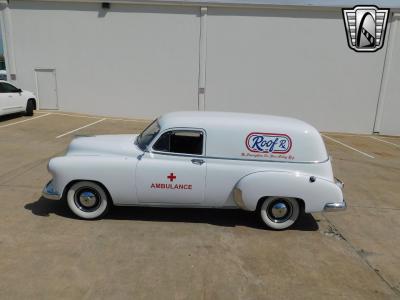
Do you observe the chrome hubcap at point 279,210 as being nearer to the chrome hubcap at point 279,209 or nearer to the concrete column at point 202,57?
the chrome hubcap at point 279,209

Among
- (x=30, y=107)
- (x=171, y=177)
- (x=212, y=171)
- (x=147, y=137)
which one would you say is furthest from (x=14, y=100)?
(x=212, y=171)

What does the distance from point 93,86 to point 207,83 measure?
529 cm

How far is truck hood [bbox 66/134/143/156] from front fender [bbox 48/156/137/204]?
0.44 feet

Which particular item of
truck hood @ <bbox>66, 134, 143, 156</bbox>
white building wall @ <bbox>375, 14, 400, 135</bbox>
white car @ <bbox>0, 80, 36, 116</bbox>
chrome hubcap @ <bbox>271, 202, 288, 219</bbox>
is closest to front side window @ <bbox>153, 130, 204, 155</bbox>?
truck hood @ <bbox>66, 134, 143, 156</bbox>

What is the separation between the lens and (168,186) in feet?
16.1

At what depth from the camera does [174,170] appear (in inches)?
191

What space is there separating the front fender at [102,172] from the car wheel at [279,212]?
191cm

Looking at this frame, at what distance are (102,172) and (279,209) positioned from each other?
259 centimetres

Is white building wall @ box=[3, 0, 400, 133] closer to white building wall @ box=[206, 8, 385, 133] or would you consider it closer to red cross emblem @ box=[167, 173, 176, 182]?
white building wall @ box=[206, 8, 385, 133]

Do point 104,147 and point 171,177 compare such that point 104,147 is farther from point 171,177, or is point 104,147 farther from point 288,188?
point 288,188

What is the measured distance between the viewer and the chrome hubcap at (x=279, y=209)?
5012mm

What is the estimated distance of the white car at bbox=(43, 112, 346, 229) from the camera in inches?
190

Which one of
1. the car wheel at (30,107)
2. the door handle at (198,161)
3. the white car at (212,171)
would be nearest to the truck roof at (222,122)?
the white car at (212,171)

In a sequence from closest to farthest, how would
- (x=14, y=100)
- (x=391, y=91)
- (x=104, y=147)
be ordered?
(x=104, y=147) < (x=14, y=100) < (x=391, y=91)
